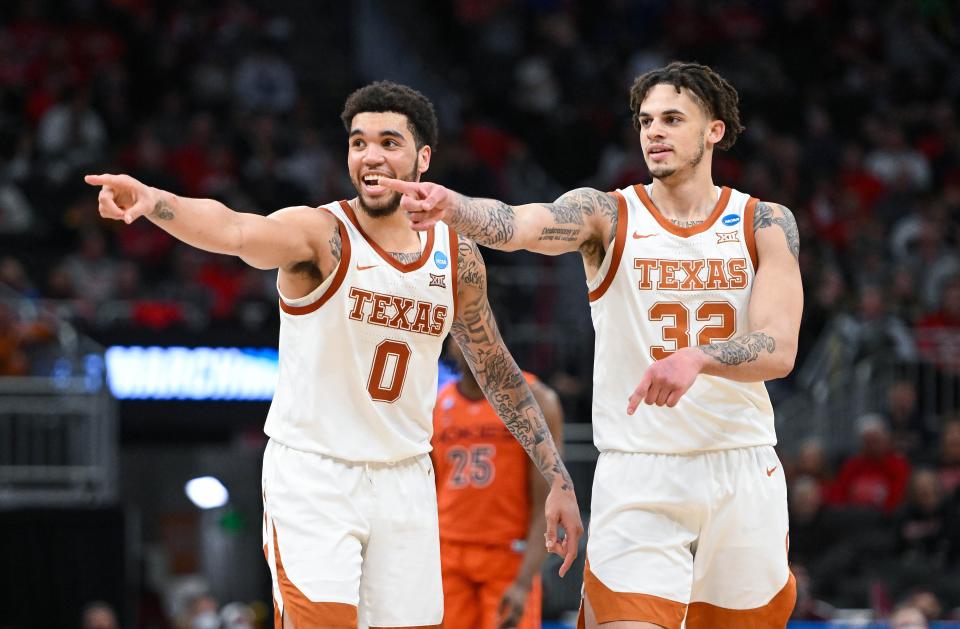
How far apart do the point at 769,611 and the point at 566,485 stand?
0.99m

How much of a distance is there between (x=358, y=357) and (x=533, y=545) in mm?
2383

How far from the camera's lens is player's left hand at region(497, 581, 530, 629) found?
7719 mm

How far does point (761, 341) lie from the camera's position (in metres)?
5.55

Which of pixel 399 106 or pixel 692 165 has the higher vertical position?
pixel 399 106

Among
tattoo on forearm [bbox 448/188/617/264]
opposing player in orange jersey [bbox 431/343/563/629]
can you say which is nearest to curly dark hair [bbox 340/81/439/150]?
tattoo on forearm [bbox 448/188/617/264]

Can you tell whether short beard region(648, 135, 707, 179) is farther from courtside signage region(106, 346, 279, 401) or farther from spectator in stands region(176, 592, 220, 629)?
courtside signage region(106, 346, 279, 401)

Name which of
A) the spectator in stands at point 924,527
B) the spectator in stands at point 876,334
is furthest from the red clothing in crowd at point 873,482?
the spectator in stands at point 876,334

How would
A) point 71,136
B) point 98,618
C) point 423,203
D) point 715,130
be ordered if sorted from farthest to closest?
1. point 71,136
2. point 98,618
3. point 715,130
4. point 423,203

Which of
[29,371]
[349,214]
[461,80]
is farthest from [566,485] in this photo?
[461,80]

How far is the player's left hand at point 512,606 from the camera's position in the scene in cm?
772

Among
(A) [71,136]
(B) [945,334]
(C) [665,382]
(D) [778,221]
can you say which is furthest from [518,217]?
(A) [71,136]

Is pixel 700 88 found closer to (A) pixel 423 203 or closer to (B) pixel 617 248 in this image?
(B) pixel 617 248

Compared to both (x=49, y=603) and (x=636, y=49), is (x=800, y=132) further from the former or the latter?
(x=49, y=603)

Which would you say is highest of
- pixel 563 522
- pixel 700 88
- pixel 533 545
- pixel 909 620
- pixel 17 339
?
pixel 700 88
